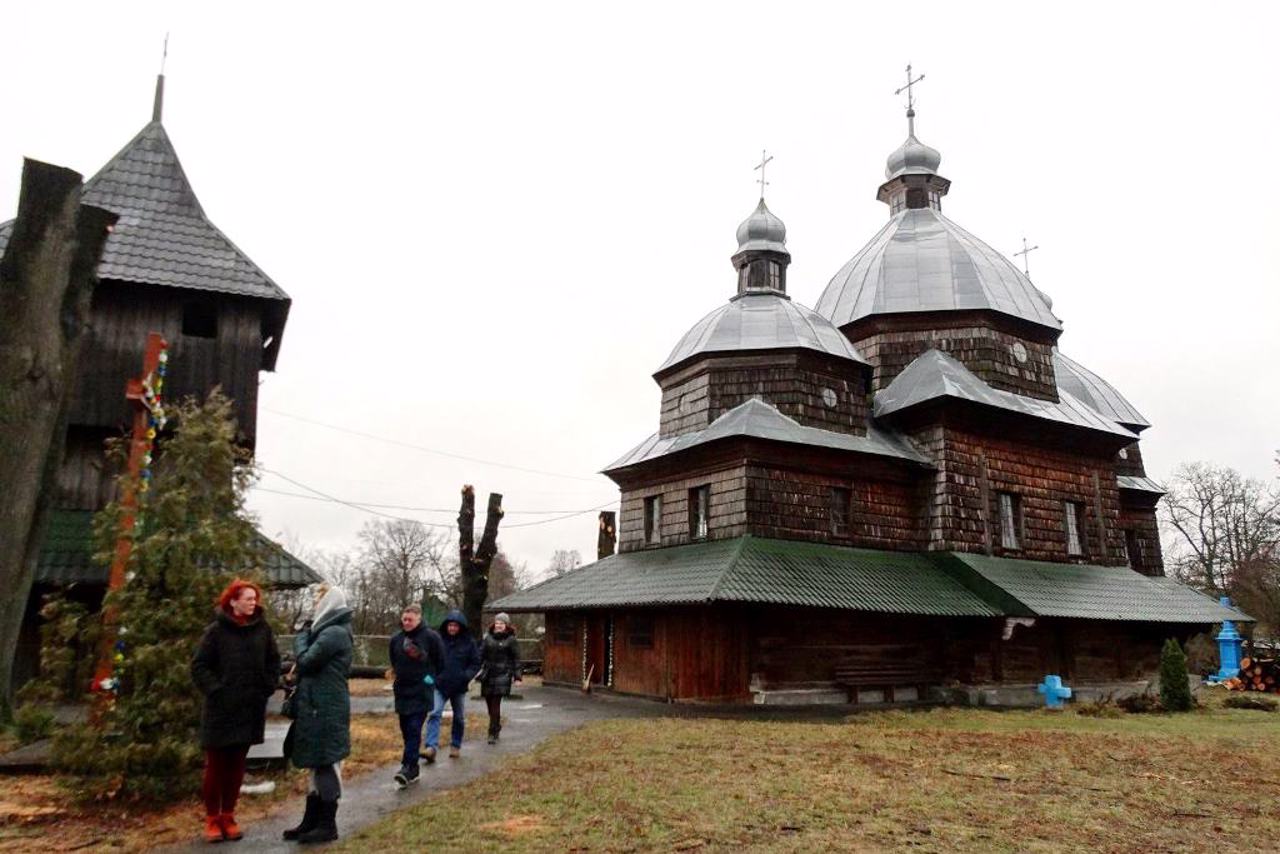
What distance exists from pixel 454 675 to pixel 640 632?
9.86 metres

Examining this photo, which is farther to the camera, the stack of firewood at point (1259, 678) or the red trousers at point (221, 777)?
the stack of firewood at point (1259, 678)

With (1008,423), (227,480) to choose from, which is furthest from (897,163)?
(227,480)

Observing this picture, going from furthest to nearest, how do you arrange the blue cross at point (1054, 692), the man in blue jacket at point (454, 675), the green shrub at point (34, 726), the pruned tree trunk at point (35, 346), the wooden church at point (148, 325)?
→ the blue cross at point (1054, 692), the wooden church at point (148, 325), the man in blue jacket at point (454, 675), the green shrub at point (34, 726), the pruned tree trunk at point (35, 346)

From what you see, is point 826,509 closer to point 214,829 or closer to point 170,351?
point 170,351

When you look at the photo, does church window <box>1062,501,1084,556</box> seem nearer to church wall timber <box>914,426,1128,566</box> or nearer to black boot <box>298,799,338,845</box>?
church wall timber <box>914,426,1128,566</box>

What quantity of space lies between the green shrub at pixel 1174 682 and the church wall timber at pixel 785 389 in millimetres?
7734

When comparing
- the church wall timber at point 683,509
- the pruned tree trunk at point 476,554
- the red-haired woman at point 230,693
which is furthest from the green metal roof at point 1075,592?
the red-haired woman at point 230,693

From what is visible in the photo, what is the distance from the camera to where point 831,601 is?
1677cm

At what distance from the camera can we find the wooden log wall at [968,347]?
23.5 metres

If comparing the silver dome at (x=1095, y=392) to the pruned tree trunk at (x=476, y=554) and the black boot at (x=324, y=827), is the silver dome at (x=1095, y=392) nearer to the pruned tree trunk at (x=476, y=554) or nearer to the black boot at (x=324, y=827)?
the pruned tree trunk at (x=476, y=554)

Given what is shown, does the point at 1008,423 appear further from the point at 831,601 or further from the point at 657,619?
the point at 657,619

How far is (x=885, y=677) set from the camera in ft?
62.5

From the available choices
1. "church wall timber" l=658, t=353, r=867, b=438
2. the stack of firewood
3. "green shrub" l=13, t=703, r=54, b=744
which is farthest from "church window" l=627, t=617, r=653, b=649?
the stack of firewood

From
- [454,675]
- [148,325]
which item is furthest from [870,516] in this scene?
[148,325]
